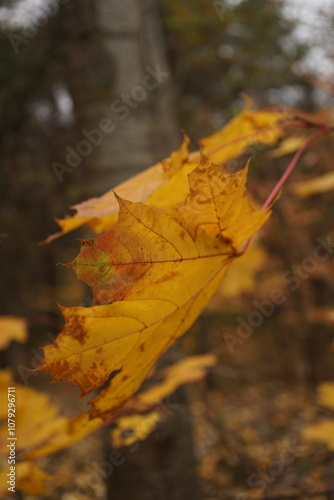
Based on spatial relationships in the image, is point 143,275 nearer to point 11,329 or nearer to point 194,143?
point 11,329

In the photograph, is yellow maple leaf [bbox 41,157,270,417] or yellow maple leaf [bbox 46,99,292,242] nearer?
yellow maple leaf [bbox 41,157,270,417]

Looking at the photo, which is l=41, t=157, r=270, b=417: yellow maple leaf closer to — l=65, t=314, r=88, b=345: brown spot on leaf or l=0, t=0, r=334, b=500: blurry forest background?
l=65, t=314, r=88, b=345: brown spot on leaf

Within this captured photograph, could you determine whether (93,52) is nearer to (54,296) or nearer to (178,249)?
(178,249)

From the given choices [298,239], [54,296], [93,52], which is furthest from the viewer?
[54,296]

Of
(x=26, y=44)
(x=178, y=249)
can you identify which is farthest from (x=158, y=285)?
(x=26, y=44)

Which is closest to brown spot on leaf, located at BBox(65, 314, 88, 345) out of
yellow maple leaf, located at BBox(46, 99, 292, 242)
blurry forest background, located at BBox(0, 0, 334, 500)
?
yellow maple leaf, located at BBox(46, 99, 292, 242)

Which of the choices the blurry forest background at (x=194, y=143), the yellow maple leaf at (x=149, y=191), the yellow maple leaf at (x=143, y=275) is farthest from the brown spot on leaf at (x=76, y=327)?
the blurry forest background at (x=194, y=143)
